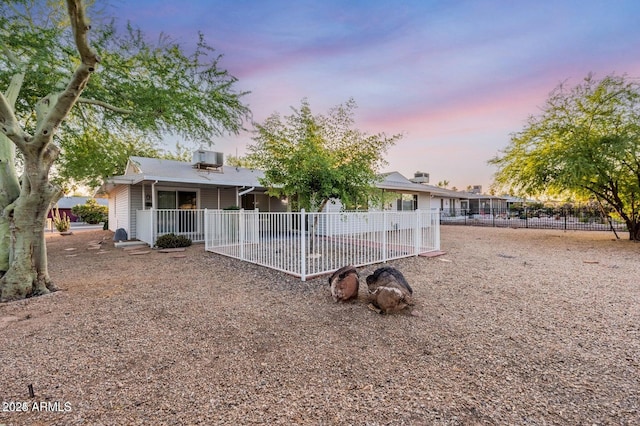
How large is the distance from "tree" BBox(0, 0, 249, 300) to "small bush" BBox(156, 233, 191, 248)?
3665 millimetres

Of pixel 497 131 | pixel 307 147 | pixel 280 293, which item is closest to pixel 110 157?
pixel 307 147

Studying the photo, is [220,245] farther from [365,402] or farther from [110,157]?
[365,402]

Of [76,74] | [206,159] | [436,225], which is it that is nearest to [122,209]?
[206,159]

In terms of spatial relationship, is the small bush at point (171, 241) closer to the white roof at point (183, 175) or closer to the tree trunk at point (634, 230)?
the white roof at point (183, 175)

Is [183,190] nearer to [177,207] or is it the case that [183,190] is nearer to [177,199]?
[177,199]

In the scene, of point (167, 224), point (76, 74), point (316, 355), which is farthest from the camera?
point (167, 224)

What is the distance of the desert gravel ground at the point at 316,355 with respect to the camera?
201 cm

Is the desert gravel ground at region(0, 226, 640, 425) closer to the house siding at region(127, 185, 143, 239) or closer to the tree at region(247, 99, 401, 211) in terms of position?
the tree at region(247, 99, 401, 211)

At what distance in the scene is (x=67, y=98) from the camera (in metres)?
4.12

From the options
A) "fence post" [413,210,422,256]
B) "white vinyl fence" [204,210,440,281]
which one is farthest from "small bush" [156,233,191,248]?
"fence post" [413,210,422,256]

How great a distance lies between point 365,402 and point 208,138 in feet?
25.0

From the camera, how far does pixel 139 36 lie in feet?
20.6

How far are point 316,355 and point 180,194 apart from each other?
1184 cm

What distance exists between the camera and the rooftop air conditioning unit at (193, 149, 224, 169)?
1279 cm
